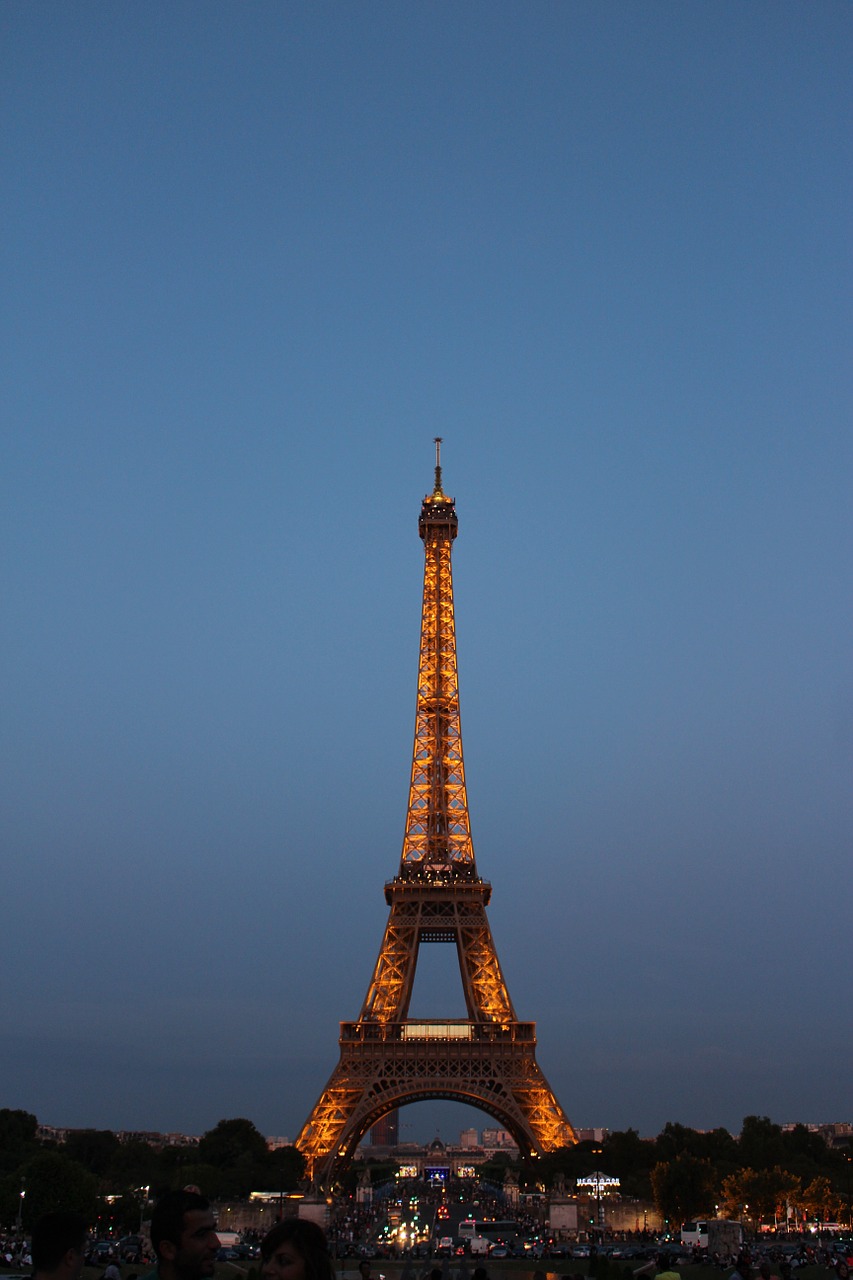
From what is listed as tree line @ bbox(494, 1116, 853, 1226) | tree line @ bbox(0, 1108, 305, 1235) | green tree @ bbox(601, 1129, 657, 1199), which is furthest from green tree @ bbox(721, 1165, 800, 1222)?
tree line @ bbox(0, 1108, 305, 1235)

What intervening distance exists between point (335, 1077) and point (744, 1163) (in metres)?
33.0

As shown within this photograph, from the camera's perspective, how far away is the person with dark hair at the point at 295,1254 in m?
5.34

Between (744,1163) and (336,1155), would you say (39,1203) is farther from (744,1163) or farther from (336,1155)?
(744,1163)

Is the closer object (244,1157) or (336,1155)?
(336,1155)

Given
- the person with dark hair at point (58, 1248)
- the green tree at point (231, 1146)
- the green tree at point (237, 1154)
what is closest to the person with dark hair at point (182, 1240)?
the person with dark hair at point (58, 1248)

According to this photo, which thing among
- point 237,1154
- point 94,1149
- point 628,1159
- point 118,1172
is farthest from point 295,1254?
point 94,1149

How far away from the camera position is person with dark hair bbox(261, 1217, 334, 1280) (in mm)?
5336

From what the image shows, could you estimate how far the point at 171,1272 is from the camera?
5957 mm

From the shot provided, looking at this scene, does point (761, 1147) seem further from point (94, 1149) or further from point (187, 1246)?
point (187, 1246)

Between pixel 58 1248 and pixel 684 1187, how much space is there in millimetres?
79023

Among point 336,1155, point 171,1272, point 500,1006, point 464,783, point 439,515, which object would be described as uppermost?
point 439,515

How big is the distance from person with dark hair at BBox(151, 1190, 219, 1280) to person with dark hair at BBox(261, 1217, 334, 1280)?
22.2 inches

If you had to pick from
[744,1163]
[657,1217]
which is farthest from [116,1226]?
[744,1163]

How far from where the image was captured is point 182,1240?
6.02 meters
